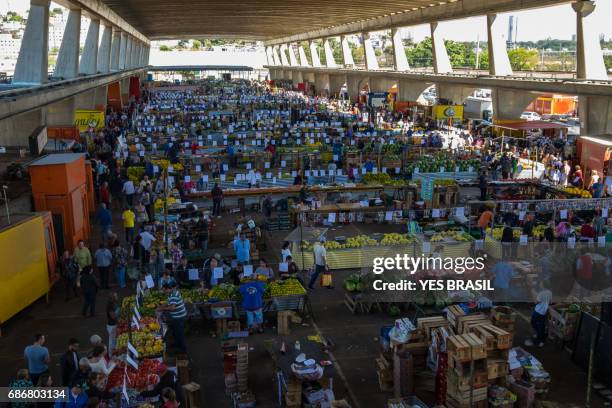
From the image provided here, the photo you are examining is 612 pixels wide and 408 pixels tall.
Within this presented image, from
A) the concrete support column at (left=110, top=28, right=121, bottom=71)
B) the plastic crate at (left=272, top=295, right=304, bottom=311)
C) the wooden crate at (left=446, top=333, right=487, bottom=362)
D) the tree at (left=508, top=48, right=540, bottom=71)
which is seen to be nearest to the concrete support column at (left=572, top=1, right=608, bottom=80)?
the plastic crate at (left=272, top=295, right=304, bottom=311)

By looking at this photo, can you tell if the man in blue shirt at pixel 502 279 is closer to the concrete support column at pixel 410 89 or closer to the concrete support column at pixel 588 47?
the concrete support column at pixel 588 47

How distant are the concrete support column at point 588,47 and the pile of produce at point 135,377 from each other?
2581cm

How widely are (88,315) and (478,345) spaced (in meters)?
8.18

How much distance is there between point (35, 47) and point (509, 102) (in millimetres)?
24790

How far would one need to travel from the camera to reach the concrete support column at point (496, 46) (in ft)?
118

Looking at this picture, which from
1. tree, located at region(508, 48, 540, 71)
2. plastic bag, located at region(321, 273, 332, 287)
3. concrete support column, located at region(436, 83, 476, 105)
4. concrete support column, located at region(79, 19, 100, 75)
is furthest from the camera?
tree, located at region(508, 48, 540, 71)

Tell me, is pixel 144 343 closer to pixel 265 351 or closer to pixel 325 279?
pixel 265 351

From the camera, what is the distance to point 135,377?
827 centimetres

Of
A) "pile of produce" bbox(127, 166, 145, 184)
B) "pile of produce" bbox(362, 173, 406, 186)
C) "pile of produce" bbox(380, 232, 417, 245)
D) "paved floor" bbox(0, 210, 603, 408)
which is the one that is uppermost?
"pile of produce" bbox(362, 173, 406, 186)

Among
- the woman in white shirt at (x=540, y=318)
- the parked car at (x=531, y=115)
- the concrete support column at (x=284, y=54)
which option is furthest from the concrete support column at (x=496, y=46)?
the concrete support column at (x=284, y=54)

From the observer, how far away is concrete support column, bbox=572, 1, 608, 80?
27.1 meters

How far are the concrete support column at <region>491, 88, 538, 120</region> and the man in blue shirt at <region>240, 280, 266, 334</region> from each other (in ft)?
85.9

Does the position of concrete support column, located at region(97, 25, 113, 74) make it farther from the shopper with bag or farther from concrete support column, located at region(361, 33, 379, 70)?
the shopper with bag

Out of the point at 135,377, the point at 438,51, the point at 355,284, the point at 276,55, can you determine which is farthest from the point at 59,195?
the point at 276,55
